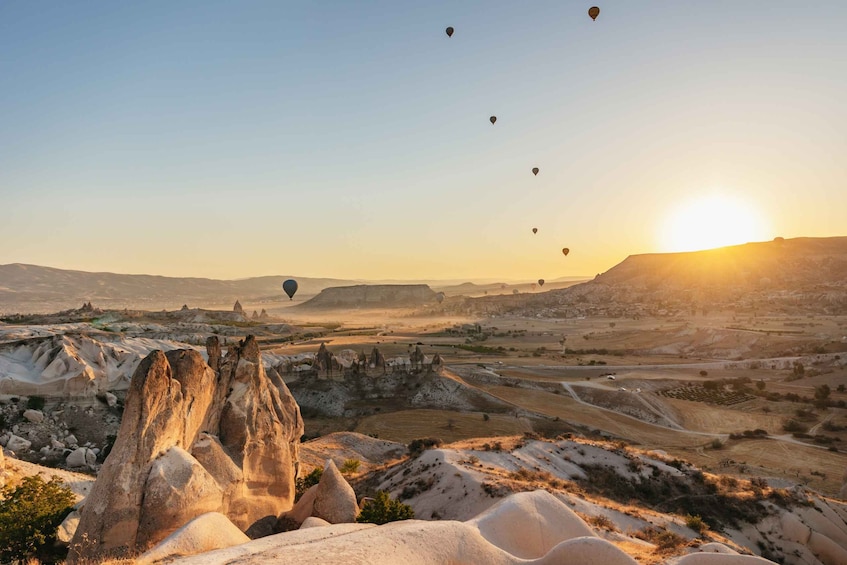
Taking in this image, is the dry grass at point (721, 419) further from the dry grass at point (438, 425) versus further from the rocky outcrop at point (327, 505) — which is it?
the rocky outcrop at point (327, 505)

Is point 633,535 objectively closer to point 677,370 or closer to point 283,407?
point 283,407

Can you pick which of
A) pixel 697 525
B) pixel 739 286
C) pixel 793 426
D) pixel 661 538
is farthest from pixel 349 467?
pixel 739 286

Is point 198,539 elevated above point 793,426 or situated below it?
above

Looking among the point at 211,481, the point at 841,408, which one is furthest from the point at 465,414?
the point at 841,408

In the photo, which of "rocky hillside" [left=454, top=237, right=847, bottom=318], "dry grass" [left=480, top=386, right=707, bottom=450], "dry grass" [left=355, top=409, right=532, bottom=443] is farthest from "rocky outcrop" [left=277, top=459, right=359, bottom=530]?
"rocky hillside" [left=454, top=237, right=847, bottom=318]

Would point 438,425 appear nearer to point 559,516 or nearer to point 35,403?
point 35,403

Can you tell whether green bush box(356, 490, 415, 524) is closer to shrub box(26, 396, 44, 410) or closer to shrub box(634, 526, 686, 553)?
shrub box(634, 526, 686, 553)
